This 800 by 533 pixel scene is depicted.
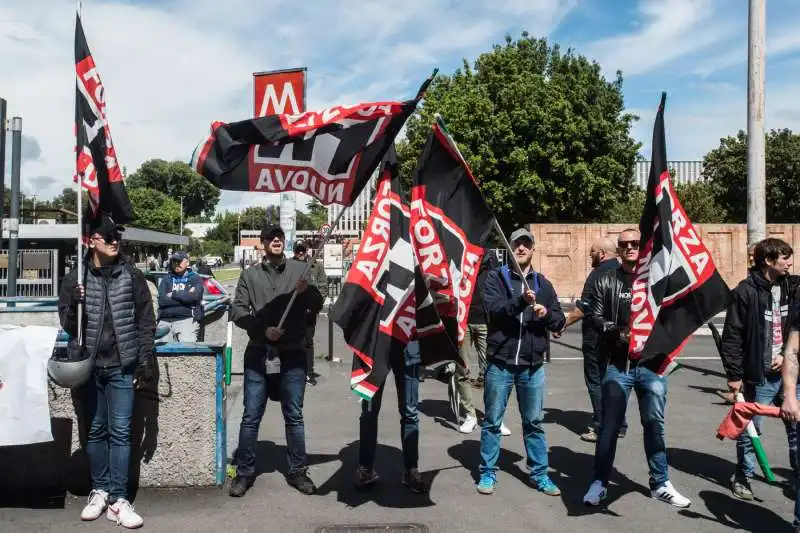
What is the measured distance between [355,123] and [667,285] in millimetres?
2468

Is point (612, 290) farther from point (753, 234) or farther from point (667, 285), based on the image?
point (753, 234)

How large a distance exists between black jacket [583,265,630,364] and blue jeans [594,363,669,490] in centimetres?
15

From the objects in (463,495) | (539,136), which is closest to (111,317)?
(463,495)

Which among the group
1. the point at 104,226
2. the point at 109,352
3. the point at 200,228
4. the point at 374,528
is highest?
the point at 200,228

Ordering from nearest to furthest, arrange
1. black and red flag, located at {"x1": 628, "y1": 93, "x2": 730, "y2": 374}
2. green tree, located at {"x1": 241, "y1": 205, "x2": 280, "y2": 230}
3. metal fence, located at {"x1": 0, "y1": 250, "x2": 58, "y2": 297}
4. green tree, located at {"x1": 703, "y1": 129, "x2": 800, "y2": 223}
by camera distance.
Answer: black and red flag, located at {"x1": 628, "y1": 93, "x2": 730, "y2": 374}, metal fence, located at {"x1": 0, "y1": 250, "x2": 58, "y2": 297}, green tree, located at {"x1": 703, "y1": 129, "x2": 800, "y2": 223}, green tree, located at {"x1": 241, "y1": 205, "x2": 280, "y2": 230}

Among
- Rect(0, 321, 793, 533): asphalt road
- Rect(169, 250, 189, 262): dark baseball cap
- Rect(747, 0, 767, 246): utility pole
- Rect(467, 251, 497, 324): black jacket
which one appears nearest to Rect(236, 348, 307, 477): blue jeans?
Rect(0, 321, 793, 533): asphalt road

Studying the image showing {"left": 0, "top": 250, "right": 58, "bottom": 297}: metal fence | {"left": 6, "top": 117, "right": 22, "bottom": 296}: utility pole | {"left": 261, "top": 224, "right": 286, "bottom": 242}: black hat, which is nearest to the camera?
{"left": 261, "top": 224, "right": 286, "bottom": 242}: black hat

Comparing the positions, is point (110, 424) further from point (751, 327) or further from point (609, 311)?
point (751, 327)

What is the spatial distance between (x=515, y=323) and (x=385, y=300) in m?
1.06

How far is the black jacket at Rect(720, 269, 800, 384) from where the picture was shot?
527 centimetres

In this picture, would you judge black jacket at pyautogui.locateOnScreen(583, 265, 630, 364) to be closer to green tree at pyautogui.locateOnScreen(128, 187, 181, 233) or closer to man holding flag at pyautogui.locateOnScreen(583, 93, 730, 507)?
man holding flag at pyautogui.locateOnScreen(583, 93, 730, 507)

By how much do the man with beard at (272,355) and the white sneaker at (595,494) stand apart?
6.51ft

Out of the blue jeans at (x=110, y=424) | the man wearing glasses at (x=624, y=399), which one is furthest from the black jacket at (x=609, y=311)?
the blue jeans at (x=110, y=424)

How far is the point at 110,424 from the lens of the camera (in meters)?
4.84
